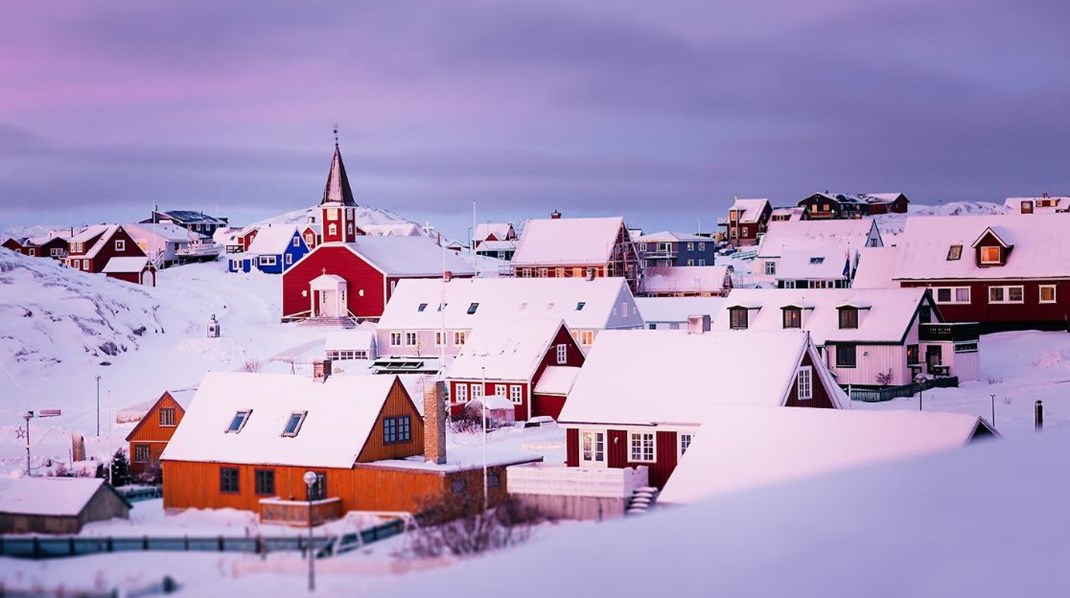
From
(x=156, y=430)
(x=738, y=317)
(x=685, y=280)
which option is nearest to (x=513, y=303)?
(x=738, y=317)

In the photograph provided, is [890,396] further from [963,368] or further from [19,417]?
[19,417]

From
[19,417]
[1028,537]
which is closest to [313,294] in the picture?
[19,417]

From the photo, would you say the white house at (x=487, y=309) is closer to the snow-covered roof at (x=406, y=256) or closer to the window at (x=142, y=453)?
the snow-covered roof at (x=406, y=256)

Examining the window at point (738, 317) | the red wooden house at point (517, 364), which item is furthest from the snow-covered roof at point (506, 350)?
the window at point (738, 317)

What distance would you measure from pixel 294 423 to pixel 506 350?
68.7 ft

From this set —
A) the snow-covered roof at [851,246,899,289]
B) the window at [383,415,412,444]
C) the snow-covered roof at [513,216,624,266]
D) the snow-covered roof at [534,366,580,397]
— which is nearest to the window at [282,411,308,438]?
the window at [383,415,412,444]

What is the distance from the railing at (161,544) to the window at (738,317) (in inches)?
1415

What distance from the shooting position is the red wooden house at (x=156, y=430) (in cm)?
4438

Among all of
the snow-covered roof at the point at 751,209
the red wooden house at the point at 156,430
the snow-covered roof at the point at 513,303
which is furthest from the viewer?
the snow-covered roof at the point at 751,209

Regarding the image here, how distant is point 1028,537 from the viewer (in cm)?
724

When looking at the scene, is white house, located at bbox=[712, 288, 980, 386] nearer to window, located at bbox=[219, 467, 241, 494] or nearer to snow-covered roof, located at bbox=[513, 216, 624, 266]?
window, located at bbox=[219, 467, 241, 494]

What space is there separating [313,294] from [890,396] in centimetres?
4365

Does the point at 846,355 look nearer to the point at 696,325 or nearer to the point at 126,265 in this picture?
the point at 696,325

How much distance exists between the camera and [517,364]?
5447 cm
